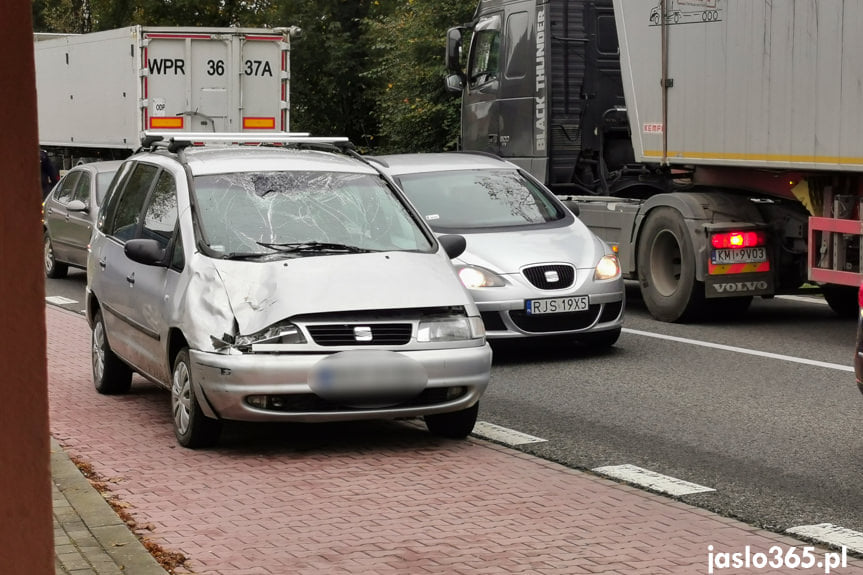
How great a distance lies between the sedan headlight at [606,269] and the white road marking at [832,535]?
535cm

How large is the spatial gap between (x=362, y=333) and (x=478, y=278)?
3.65 metres

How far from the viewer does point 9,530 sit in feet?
12.2

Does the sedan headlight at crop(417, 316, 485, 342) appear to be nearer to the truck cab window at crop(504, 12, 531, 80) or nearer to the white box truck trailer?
the truck cab window at crop(504, 12, 531, 80)

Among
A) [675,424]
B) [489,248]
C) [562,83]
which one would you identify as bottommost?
[675,424]

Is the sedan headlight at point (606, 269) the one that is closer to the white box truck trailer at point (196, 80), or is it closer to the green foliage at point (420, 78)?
the white box truck trailer at point (196, 80)

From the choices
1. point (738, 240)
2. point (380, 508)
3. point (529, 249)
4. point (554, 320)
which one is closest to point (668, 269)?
point (738, 240)

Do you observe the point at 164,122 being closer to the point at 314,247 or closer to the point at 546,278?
the point at 546,278

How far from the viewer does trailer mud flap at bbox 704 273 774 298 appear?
13.4 m

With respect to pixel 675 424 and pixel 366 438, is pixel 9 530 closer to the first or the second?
pixel 366 438

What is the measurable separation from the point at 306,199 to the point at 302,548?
3.33m

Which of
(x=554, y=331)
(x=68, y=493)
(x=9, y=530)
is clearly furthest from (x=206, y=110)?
(x=9, y=530)

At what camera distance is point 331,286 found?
309 inches

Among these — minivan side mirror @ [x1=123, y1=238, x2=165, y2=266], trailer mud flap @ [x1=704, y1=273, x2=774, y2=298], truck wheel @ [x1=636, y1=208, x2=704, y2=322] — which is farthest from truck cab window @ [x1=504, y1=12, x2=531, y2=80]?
minivan side mirror @ [x1=123, y1=238, x2=165, y2=266]

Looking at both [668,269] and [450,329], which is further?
[668,269]
